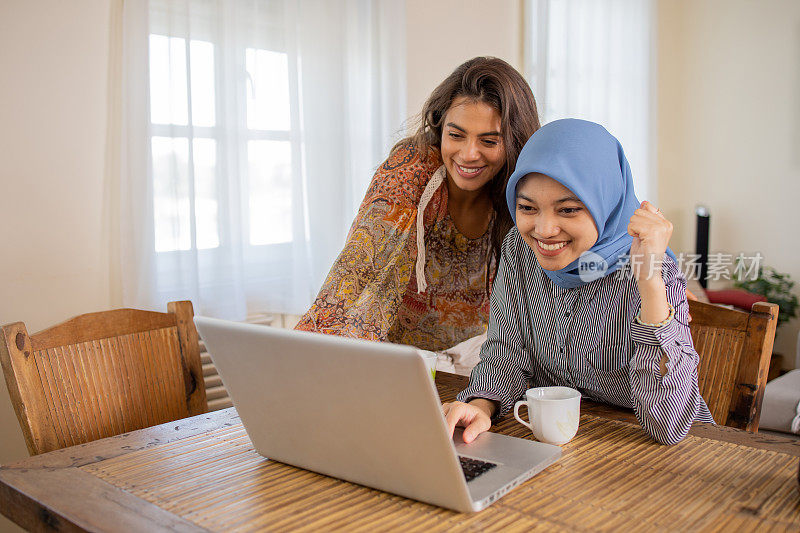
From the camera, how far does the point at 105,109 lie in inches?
89.4

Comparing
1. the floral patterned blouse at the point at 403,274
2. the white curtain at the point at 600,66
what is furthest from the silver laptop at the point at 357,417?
the white curtain at the point at 600,66

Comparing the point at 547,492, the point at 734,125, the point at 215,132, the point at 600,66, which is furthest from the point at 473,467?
the point at 734,125

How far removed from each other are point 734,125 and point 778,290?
1086mm

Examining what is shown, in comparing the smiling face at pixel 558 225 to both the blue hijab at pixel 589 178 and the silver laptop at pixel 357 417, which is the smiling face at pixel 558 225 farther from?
the silver laptop at pixel 357 417

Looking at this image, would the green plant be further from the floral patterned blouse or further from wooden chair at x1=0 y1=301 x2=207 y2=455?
wooden chair at x1=0 y1=301 x2=207 y2=455

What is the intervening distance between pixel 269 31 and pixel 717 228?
10.8 ft

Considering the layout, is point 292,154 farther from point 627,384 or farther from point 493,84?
point 627,384

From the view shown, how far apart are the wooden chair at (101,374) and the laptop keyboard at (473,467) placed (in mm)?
834

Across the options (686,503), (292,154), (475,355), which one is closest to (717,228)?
(475,355)

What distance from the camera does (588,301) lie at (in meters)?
1.31

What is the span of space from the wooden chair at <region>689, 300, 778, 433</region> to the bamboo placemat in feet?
1.06

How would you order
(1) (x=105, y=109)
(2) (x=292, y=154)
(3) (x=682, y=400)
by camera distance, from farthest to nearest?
(2) (x=292, y=154), (1) (x=105, y=109), (3) (x=682, y=400)

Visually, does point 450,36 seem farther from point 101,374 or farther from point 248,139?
point 101,374

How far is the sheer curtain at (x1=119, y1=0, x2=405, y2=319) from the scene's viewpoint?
2.30 metres
